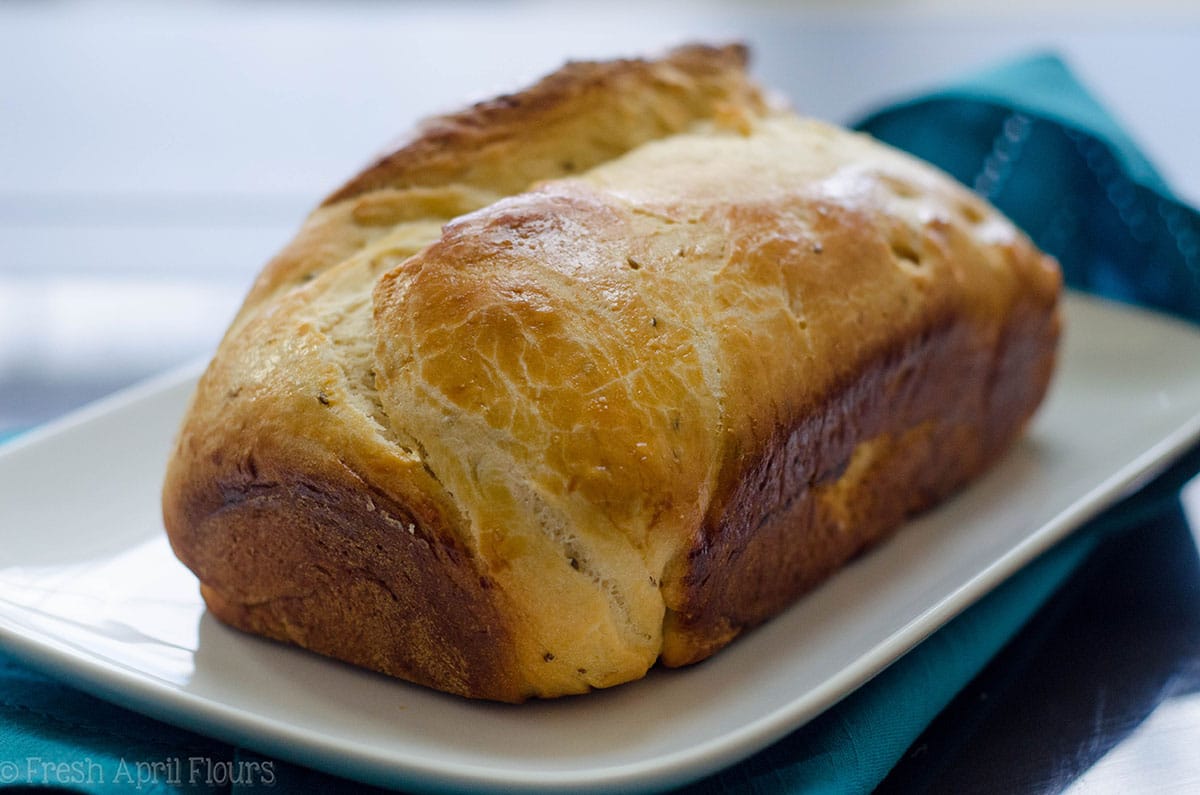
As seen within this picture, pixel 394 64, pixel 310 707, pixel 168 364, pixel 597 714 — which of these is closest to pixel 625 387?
pixel 597 714

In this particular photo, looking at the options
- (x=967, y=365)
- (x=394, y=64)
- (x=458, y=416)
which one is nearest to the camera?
(x=458, y=416)

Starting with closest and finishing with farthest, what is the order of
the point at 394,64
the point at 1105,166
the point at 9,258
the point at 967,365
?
the point at 967,365 → the point at 1105,166 → the point at 9,258 → the point at 394,64

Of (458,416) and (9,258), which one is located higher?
(458,416)

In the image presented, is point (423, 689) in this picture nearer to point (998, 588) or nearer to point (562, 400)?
point (562, 400)

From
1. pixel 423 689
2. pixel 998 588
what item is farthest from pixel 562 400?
pixel 998 588

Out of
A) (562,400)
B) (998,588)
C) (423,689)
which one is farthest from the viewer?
(998,588)

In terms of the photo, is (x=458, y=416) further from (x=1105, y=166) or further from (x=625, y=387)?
(x=1105, y=166)
